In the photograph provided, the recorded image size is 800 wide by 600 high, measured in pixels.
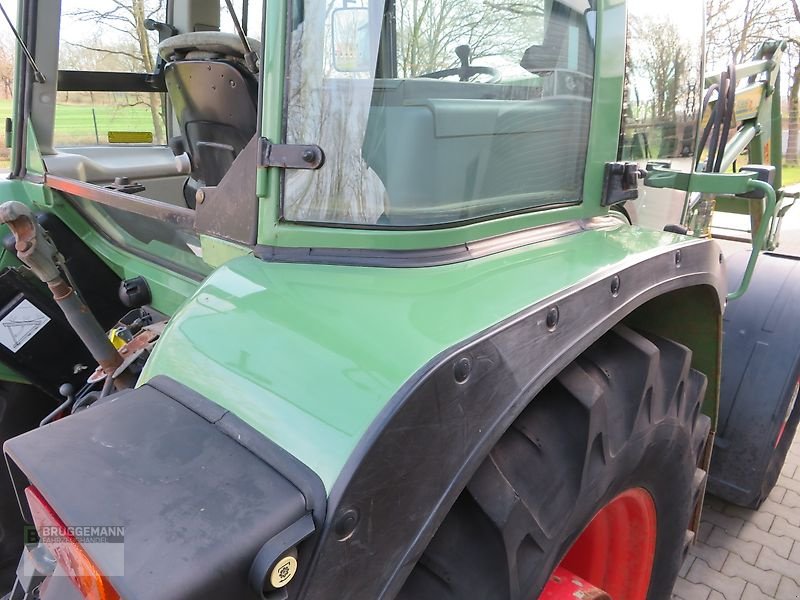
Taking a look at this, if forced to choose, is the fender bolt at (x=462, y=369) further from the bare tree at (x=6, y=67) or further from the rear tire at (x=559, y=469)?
the bare tree at (x=6, y=67)

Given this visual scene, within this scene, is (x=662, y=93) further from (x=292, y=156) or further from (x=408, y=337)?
(x=408, y=337)

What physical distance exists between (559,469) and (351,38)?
2.61 ft

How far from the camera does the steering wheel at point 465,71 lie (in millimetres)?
1126

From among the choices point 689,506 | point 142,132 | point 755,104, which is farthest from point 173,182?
point 755,104

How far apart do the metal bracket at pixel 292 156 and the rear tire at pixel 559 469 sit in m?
0.56

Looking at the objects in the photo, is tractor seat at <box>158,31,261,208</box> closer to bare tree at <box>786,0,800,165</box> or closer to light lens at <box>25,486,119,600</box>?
light lens at <box>25,486,119,600</box>

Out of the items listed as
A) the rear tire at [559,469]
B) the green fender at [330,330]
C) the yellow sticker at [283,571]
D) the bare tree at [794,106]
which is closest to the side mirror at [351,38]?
the green fender at [330,330]

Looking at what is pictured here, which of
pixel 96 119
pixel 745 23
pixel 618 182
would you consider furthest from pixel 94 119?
pixel 745 23

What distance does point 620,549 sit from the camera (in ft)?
4.90

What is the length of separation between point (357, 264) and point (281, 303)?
0.16 metres

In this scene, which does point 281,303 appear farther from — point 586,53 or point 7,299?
point 7,299

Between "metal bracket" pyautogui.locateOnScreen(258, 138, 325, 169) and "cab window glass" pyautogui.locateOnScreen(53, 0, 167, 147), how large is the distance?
4.78 feet

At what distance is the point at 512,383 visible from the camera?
2.90 ft

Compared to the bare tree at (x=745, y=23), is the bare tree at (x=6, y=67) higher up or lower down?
lower down
